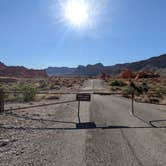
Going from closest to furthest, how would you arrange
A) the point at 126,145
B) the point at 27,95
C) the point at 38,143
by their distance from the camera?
the point at 126,145, the point at 38,143, the point at 27,95

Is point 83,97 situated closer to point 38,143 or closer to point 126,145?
point 38,143

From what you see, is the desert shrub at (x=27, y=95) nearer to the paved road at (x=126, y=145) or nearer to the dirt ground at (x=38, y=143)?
the dirt ground at (x=38, y=143)

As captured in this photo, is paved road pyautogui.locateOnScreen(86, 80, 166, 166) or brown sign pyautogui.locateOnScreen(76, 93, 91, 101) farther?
brown sign pyautogui.locateOnScreen(76, 93, 91, 101)

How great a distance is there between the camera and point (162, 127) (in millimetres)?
13477

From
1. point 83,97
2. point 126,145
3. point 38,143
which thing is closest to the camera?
point 126,145

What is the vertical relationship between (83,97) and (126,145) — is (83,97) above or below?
above

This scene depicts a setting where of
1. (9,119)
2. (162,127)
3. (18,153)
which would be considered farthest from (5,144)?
(162,127)

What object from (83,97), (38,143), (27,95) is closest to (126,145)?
(38,143)

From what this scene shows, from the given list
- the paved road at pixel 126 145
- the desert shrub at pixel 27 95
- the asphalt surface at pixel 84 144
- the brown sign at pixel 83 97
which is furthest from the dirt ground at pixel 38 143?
A: the desert shrub at pixel 27 95

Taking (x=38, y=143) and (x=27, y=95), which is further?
(x=27, y=95)

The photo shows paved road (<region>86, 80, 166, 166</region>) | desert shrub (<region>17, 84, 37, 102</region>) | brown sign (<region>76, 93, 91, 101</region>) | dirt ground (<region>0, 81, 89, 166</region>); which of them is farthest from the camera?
desert shrub (<region>17, 84, 37, 102</region>)

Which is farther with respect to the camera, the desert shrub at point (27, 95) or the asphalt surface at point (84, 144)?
the desert shrub at point (27, 95)

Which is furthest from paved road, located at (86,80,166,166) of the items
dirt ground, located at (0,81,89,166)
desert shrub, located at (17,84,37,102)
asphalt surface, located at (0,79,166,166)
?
desert shrub, located at (17,84,37,102)

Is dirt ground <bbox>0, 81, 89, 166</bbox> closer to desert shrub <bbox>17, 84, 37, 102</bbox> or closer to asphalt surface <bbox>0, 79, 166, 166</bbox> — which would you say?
asphalt surface <bbox>0, 79, 166, 166</bbox>
